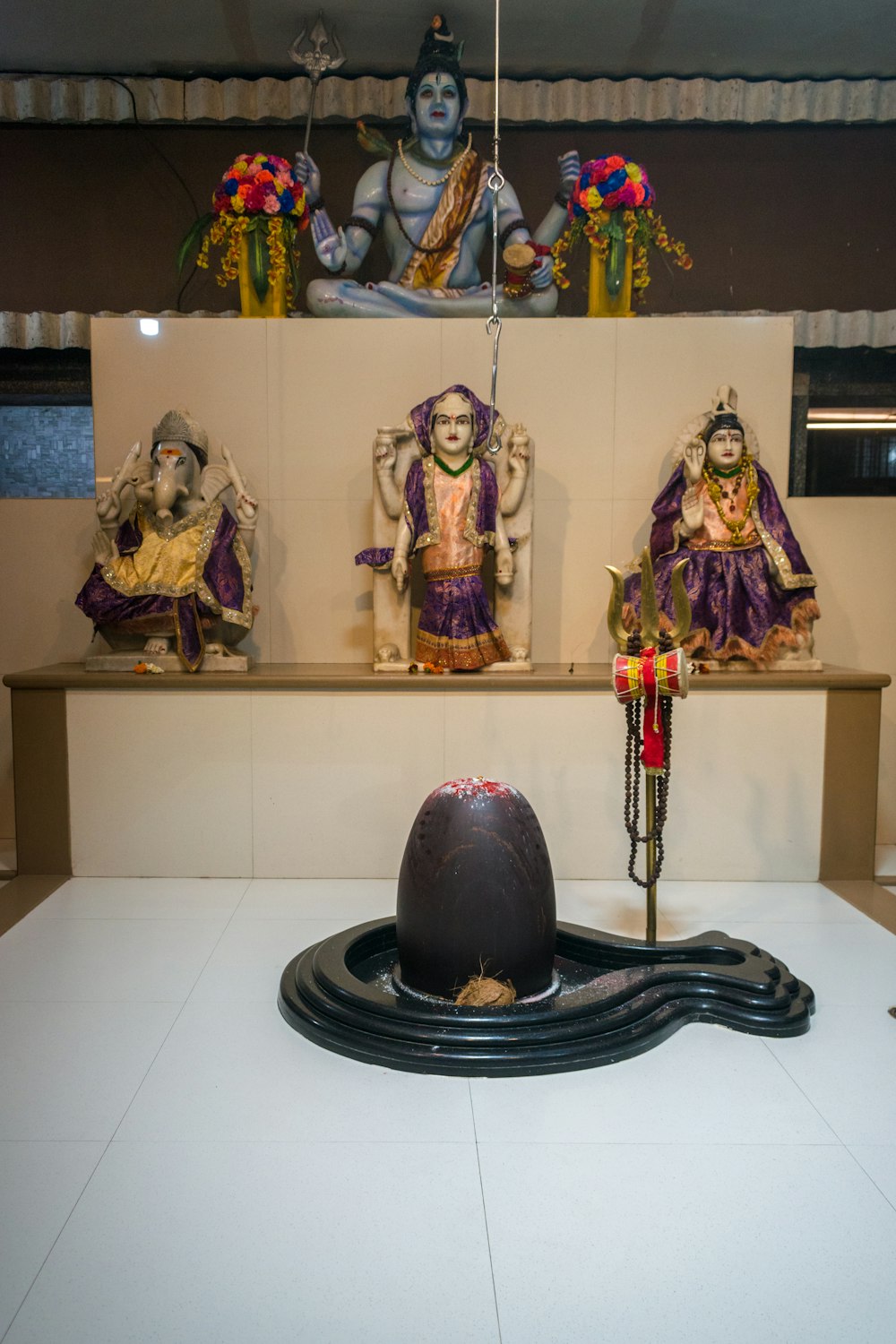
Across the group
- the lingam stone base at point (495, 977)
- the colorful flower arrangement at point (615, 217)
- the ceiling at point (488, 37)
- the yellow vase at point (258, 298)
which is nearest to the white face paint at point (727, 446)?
the colorful flower arrangement at point (615, 217)

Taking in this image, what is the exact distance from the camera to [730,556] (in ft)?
12.6

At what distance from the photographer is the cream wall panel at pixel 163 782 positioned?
3574 mm

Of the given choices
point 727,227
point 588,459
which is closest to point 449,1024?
point 588,459

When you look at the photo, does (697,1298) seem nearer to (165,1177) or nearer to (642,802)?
(165,1177)

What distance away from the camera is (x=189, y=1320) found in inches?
55.3

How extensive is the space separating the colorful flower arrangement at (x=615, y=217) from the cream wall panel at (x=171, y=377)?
1303 mm

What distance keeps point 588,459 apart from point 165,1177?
10.4ft

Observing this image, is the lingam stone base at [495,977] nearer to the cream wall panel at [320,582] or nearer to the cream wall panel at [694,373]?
the cream wall panel at [320,582]

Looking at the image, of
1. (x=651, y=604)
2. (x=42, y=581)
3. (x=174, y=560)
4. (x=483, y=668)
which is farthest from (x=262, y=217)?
(x=651, y=604)

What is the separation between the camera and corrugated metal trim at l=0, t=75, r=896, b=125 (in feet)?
15.2

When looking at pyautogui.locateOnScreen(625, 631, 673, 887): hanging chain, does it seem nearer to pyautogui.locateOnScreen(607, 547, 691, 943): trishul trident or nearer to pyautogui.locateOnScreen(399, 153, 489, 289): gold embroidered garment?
pyautogui.locateOnScreen(607, 547, 691, 943): trishul trident

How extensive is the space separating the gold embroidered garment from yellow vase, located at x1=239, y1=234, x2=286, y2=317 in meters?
0.51

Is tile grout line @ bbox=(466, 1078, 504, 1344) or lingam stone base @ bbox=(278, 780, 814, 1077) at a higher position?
lingam stone base @ bbox=(278, 780, 814, 1077)

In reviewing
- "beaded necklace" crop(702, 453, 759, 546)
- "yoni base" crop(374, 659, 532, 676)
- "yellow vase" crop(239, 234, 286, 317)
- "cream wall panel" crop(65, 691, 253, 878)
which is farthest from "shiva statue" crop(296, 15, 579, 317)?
"cream wall panel" crop(65, 691, 253, 878)
